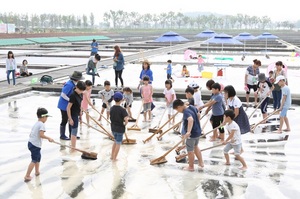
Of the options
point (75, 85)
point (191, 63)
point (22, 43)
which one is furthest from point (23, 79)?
point (22, 43)

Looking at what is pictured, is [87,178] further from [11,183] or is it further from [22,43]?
[22,43]

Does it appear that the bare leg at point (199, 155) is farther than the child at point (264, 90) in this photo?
No

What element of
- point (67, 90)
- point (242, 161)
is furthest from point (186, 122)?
point (67, 90)

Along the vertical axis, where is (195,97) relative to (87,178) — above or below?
above

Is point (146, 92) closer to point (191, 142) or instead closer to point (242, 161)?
point (191, 142)

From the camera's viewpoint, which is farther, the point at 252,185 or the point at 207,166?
the point at 207,166

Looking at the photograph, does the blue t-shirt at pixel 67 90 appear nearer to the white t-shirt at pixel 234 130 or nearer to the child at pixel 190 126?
the child at pixel 190 126

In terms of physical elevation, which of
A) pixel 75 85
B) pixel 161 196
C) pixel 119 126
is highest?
pixel 75 85

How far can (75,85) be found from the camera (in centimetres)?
911

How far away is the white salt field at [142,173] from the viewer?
21.3 ft

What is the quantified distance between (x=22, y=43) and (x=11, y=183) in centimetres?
4830

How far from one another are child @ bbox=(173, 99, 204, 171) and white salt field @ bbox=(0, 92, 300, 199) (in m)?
0.37

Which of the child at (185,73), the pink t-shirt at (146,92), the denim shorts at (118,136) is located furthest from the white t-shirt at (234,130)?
the child at (185,73)

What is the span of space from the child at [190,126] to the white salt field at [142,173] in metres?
0.37
